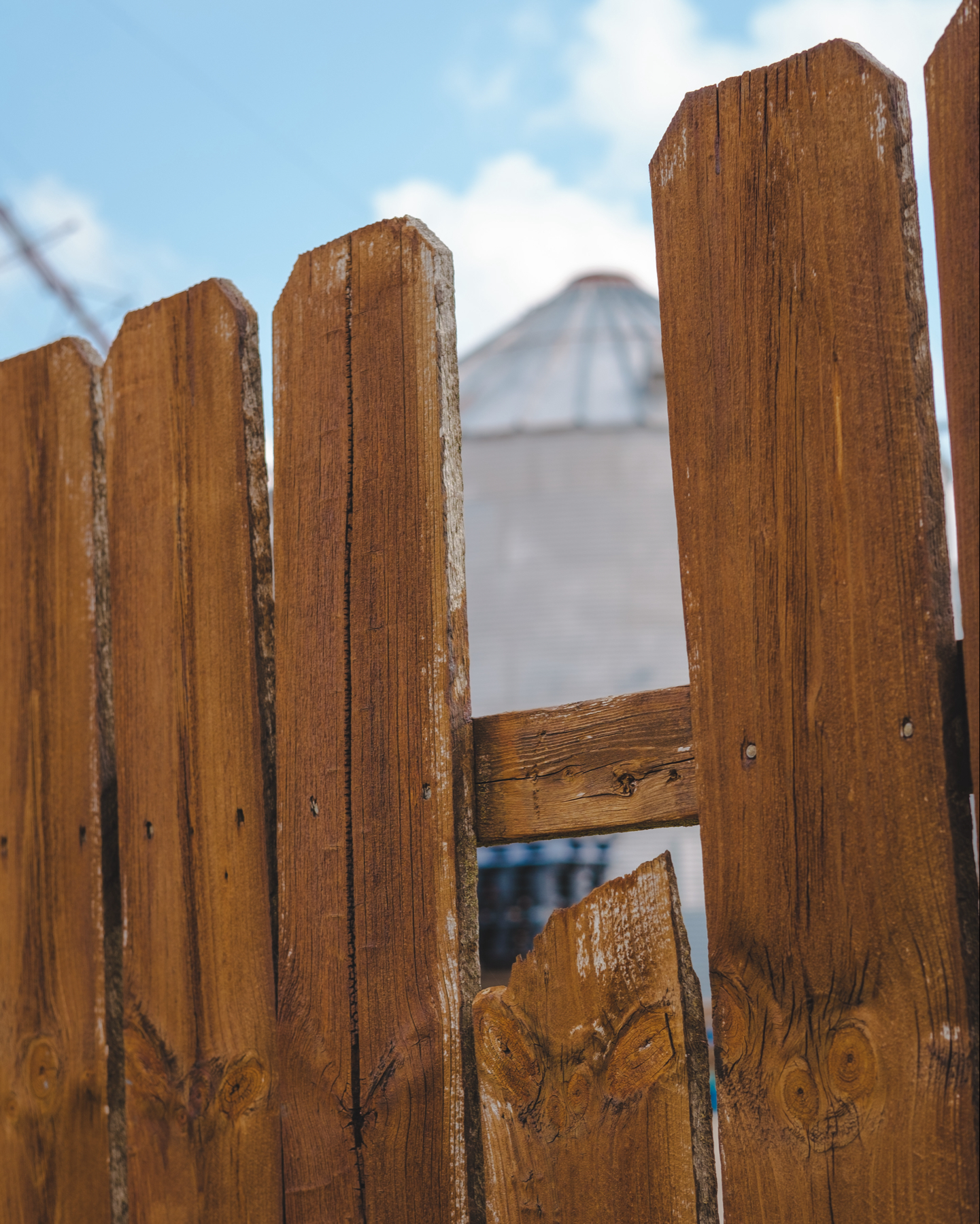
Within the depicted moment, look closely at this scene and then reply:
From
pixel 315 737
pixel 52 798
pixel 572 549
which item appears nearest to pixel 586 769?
pixel 315 737

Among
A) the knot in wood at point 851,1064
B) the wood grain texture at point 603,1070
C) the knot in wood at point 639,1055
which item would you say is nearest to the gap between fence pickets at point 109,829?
the wood grain texture at point 603,1070

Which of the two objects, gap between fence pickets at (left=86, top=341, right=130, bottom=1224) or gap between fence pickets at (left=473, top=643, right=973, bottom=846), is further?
gap between fence pickets at (left=86, top=341, right=130, bottom=1224)

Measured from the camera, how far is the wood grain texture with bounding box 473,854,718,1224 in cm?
131

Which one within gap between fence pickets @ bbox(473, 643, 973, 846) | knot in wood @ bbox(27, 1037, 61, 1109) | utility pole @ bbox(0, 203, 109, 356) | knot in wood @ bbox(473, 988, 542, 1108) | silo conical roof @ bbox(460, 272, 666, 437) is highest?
utility pole @ bbox(0, 203, 109, 356)

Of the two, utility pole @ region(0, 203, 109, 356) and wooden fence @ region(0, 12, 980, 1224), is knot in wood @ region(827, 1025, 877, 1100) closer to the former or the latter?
wooden fence @ region(0, 12, 980, 1224)

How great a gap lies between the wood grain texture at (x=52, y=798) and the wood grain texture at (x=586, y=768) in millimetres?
668

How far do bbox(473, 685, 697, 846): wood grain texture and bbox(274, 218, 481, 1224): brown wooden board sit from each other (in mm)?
38

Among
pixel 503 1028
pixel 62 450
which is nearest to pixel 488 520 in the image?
pixel 62 450

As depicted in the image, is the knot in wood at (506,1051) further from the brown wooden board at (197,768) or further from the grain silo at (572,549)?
the grain silo at (572,549)

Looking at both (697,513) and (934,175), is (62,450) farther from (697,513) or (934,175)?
(934,175)

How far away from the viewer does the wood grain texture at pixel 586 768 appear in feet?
4.47

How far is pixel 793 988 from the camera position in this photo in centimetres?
124

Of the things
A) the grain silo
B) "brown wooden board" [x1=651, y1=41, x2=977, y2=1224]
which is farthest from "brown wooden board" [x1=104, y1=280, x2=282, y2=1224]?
the grain silo

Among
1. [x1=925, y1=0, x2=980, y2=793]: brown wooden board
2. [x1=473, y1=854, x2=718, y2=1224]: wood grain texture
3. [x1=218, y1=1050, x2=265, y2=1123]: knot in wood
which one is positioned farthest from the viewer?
[x1=218, y1=1050, x2=265, y2=1123]: knot in wood
